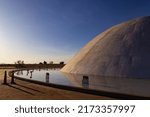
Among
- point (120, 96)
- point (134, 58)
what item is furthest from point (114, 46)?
point (120, 96)

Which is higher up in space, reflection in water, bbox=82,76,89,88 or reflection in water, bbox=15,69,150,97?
reflection in water, bbox=82,76,89,88

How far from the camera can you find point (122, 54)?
74.8 ft

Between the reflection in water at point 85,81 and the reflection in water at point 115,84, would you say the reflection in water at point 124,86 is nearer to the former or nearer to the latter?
the reflection in water at point 115,84

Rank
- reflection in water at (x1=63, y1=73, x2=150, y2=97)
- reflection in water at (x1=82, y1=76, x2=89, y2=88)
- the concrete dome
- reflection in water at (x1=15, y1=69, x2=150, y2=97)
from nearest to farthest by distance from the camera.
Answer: reflection in water at (x1=63, y1=73, x2=150, y2=97) → reflection in water at (x1=15, y1=69, x2=150, y2=97) → reflection in water at (x1=82, y1=76, x2=89, y2=88) → the concrete dome

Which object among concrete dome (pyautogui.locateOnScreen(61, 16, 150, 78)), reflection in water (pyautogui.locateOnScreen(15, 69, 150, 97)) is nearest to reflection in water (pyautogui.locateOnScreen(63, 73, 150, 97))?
reflection in water (pyautogui.locateOnScreen(15, 69, 150, 97))

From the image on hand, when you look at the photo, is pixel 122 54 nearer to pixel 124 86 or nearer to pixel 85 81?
pixel 124 86

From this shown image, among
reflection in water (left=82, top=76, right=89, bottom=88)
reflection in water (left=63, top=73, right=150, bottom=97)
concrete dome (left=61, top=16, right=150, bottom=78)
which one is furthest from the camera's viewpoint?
concrete dome (left=61, top=16, right=150, bottom=78)

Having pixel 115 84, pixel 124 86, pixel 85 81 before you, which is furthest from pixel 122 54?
pixel 85 81

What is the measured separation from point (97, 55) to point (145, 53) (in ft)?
20.7

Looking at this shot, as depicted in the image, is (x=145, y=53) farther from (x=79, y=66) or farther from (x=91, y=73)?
(x=79, y=66)

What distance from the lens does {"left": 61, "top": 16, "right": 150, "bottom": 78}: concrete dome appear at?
20.6 meters

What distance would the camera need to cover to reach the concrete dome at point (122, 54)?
67.6ft

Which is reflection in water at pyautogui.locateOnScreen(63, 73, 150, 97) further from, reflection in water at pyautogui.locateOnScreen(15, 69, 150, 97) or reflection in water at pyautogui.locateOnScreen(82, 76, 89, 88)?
reflection in water at pyautogui.locateOnScreen(82, 76, 89, 88)

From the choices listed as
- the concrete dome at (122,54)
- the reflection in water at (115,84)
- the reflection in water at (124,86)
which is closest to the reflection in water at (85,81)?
the reflection in water at (115,84)
